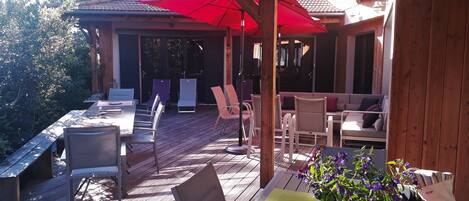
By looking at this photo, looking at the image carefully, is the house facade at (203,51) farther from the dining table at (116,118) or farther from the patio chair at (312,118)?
the patio chair at (312,118)

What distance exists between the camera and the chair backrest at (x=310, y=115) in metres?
5.34

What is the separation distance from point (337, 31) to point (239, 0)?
27.9 ft

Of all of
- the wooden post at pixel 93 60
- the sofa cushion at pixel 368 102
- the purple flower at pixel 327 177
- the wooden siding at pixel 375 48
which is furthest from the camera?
the wooden post at pixel 93 60

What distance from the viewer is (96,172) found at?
3621 millimetres

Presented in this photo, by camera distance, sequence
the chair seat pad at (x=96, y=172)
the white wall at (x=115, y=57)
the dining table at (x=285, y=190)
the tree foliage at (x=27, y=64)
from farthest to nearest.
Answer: the white wall at (x=115, y=57)
the tree foliage at (x=27, y=64)
the chair seat pad at (x=96, y=172)
the dining table at (x=285, y=190)

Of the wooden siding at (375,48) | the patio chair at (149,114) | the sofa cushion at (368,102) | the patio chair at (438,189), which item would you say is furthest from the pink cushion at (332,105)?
the patio chair at (438,189)

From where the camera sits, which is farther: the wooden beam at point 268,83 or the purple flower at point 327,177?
the wooden beam at point 268,83

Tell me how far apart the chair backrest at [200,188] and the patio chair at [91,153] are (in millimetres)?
1810

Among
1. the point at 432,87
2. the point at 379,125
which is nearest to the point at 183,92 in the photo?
the point at 379,125

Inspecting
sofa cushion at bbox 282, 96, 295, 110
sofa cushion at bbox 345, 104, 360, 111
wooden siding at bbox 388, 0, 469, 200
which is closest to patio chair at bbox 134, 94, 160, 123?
sofa cushion at bbox 282, 96, 295, 110

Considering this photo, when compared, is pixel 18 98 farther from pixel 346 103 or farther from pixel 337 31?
pixel 337 31

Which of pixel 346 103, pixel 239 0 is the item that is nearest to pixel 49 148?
pixel 239 0

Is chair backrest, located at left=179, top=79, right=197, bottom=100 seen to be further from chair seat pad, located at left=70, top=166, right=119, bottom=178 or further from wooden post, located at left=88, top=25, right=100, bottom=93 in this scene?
chair seat pad, located at left=70, top=166, right=119, bottom=178

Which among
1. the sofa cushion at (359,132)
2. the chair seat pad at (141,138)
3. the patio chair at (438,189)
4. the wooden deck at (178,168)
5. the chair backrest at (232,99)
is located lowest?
the wooden deck at (178,168)
